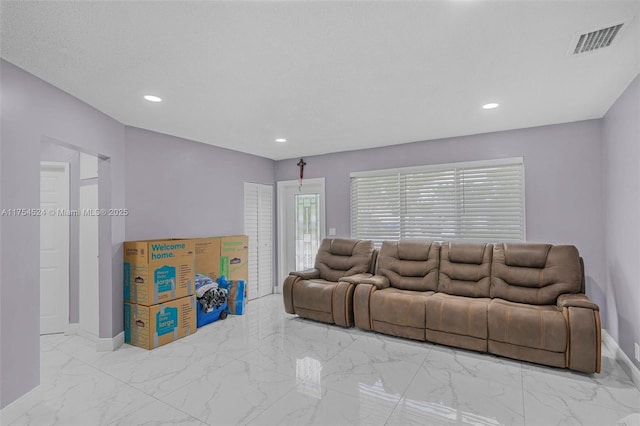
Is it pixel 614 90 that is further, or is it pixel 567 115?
pixel 567 115

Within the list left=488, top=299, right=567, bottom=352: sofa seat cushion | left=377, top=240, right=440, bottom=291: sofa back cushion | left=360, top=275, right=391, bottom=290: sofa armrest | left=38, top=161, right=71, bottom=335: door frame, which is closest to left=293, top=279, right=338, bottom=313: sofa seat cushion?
left=360, top=275, right=391, bottom=290: sofa armrest

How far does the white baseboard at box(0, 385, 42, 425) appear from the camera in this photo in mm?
2141

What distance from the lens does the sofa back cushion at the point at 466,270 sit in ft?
11.9

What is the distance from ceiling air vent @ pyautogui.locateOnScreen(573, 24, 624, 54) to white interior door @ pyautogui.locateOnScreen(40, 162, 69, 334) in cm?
516

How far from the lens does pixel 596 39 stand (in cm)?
200

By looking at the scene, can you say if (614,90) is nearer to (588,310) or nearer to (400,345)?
(588,310)

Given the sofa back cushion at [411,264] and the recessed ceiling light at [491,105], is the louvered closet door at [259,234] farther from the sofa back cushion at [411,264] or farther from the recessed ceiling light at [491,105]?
the recessed ceiling light at [491,105]

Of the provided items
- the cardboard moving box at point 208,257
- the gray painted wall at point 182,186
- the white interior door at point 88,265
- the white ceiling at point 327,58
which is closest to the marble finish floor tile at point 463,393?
the white ceiling at point 327,58

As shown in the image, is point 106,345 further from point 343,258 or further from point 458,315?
point 458,315

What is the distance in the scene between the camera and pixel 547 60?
2.28 meters

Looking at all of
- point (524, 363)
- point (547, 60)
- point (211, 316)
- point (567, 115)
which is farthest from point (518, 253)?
point (211, 316)

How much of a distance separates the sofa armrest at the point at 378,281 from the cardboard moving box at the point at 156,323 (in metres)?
2.17

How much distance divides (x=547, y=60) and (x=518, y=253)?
2.04m

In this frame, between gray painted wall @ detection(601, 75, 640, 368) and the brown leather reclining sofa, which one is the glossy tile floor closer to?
the brown leather reclining sofa
